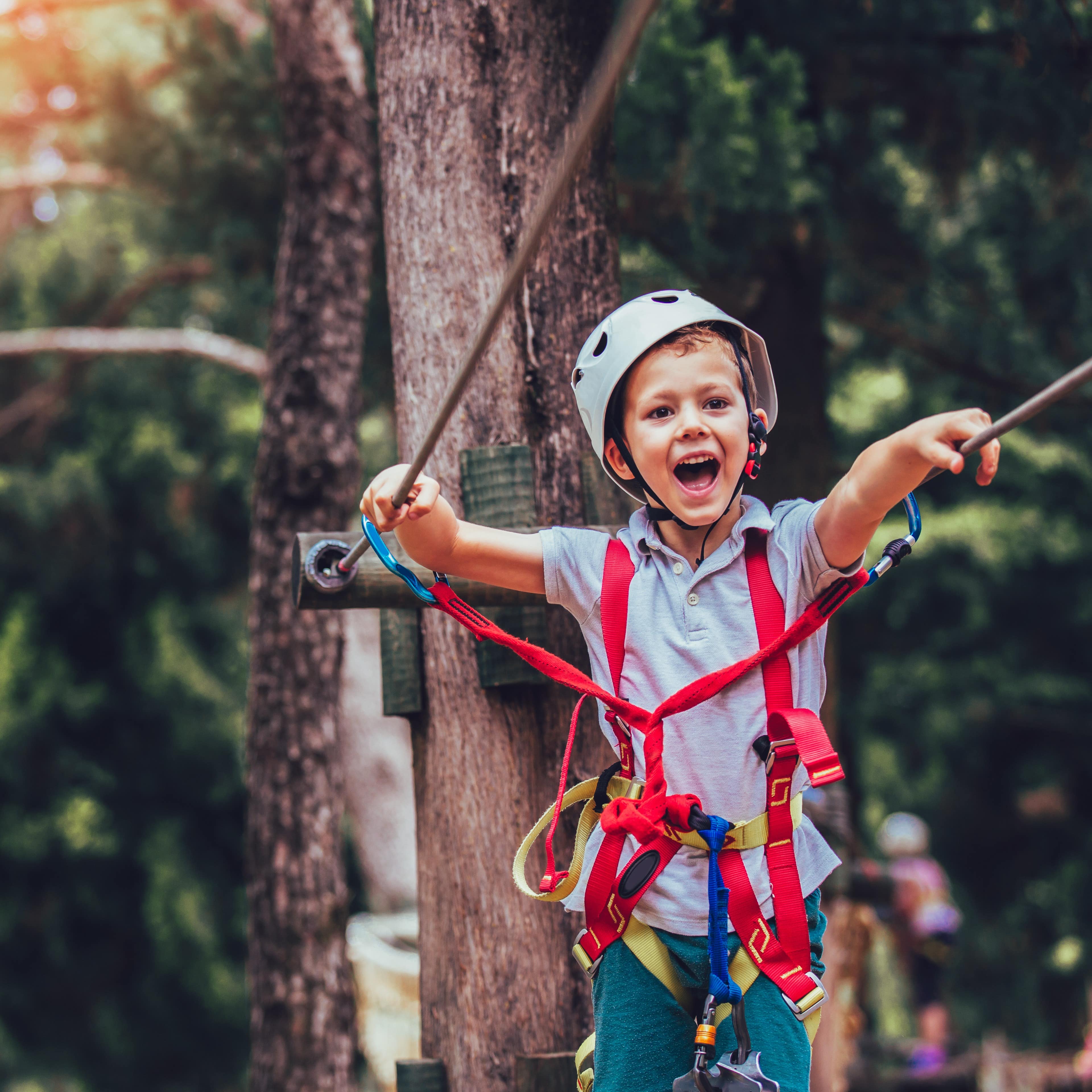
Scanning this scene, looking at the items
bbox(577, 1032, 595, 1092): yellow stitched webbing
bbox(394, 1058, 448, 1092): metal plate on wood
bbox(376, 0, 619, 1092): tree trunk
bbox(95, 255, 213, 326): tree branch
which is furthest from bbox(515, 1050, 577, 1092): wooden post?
bbox(95, 255, 213, 326): tree branch

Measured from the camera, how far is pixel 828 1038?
522 centimetres

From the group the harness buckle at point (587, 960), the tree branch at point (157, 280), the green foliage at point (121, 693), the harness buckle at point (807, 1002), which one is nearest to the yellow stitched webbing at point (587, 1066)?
the harness buckle at point (587, 960)

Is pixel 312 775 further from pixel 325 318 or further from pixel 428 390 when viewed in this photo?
pixel 428 390

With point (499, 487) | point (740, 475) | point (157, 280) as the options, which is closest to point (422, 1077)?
point (499, 487)

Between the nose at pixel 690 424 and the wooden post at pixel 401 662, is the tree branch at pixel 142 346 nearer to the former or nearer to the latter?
the wooden post at pixel 401 662

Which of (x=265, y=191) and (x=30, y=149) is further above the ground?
(x=30, y=149)

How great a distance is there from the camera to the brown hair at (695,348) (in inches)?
75.1

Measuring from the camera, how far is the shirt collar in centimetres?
191

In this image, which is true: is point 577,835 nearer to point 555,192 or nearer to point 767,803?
point 767,803

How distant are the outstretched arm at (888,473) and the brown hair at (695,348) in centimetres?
30

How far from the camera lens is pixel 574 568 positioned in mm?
1993

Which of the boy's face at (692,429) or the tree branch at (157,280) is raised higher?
the tree branch at (157,280)

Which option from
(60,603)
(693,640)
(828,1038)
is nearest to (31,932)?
(60,603)

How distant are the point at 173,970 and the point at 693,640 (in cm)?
953
